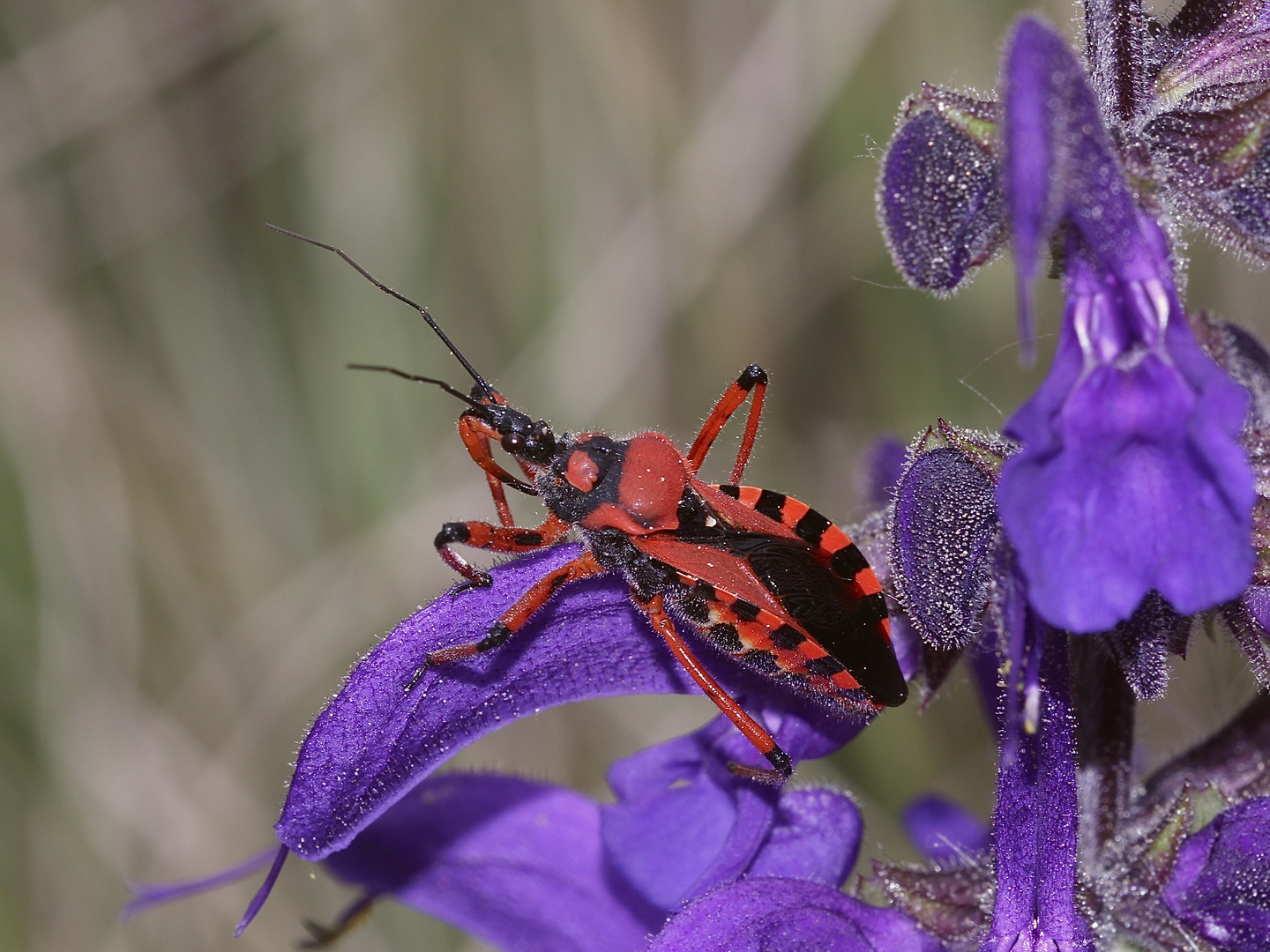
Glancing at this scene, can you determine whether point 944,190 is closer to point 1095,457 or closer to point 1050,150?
point 1050,150

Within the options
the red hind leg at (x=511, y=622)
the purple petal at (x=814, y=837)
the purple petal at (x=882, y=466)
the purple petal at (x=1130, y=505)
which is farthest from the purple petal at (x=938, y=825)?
the purple petal at (x=1130, y=505)

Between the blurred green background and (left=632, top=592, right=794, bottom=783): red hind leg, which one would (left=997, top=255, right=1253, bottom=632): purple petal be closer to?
(left=632, top=592, right=794, bottom=783): red hind leg

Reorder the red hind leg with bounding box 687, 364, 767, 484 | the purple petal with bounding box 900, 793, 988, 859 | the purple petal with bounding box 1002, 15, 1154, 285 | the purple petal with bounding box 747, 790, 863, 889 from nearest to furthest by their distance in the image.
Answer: the purple petal with bounding box 1002, 15, 1154, 285 < the purple petal with bounding box 747, 790, 863, 889 < the red hind leg with bounding box 687, 364, 767, 484 < the purple petal with bounding box 900, 793, 988, 859

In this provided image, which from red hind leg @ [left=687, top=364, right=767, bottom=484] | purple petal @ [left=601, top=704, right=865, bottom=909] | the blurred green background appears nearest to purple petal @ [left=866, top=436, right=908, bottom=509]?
red hind leg @ [left=687, top=364, right=767, bottom=484]

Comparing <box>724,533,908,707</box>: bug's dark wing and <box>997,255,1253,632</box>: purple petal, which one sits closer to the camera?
<box>997,255,1253,632</box>: purple petal

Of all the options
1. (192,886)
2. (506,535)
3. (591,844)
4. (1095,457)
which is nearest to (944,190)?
(1095,457)
